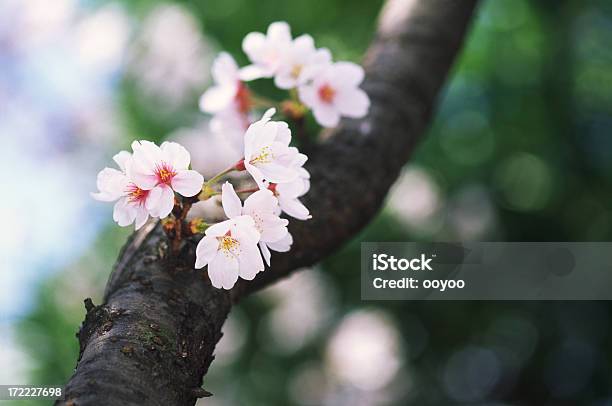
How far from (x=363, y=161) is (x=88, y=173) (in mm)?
1499

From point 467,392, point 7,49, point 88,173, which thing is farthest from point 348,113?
point 7,49

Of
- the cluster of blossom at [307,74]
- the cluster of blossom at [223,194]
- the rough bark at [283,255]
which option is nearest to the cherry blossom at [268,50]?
the cluster of blossom at [307,74]

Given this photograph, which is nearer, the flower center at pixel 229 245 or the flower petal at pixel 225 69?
the flower center at pixel 229 245

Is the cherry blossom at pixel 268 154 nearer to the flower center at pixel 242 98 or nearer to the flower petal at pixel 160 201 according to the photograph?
the flower petal at pixel 160 201

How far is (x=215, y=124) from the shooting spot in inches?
31.4

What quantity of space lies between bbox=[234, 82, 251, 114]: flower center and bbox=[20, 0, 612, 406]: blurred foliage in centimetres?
95

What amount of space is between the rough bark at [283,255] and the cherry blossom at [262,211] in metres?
0.07

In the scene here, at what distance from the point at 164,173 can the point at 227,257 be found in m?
0.08

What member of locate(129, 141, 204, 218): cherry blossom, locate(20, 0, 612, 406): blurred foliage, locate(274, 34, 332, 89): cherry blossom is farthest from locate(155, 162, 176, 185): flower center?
locate(20, 0, 612, 406): blurred foliage

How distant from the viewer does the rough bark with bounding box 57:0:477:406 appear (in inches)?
17.6

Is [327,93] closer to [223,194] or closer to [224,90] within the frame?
[224,90]

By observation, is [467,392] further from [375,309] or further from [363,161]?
[363,161]

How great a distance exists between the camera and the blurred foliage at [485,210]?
5.49 ft

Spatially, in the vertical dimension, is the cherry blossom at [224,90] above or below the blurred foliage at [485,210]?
below
